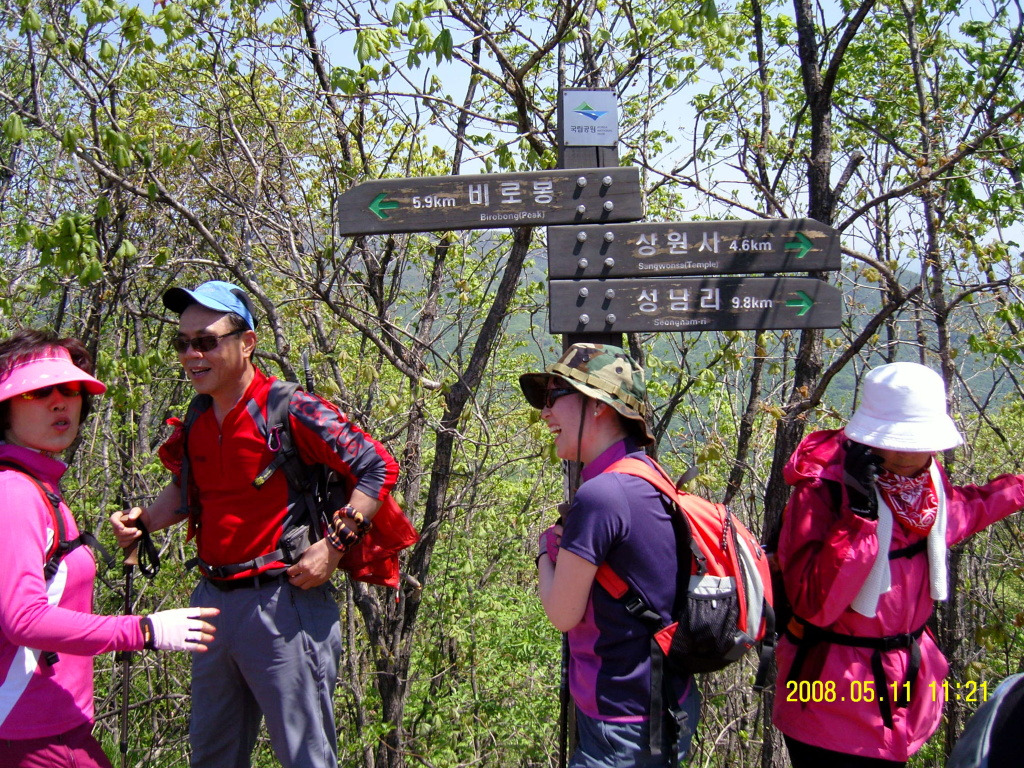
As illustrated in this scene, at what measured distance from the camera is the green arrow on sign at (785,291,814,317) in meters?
2.93

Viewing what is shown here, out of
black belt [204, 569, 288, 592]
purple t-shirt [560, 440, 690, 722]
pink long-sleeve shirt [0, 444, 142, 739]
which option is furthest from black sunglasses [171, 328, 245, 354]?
purple t-shirt [560, 440, 690, 722]

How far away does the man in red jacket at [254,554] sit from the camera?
2.57 metres

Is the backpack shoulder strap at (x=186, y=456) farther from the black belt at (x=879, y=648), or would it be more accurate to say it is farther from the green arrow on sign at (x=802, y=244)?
the green arrow on sign at (x=802, y=244)

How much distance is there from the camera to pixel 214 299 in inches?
106

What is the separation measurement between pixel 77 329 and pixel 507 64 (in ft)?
13.1

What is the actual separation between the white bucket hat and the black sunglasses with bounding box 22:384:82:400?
2.33 meters

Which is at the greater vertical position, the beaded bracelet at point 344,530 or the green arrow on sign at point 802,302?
the green arrow on sign at point 802,302

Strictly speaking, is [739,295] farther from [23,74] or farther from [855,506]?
[23,74]

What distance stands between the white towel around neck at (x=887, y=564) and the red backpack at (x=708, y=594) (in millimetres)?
311

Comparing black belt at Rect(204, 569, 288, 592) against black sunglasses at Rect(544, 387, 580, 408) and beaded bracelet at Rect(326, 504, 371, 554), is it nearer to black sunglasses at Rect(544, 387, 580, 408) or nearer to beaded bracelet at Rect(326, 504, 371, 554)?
beaded bracelet at Rect(326, 504, 371, 554)

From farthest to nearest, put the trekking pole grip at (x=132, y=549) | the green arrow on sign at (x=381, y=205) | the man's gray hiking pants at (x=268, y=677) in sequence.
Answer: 1. the green arrow on sign at (x=381, y=205)
2. the trekking pole grip at (x=132, y=549)
3. the man's gray hiking pants at (x=268, y=677)

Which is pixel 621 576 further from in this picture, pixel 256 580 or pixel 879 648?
pixel 256 580

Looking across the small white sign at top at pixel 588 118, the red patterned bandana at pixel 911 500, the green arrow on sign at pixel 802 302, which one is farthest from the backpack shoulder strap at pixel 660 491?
the small white sign at top at pixel 588 118
